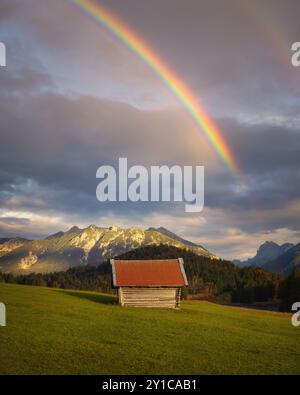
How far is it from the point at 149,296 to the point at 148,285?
185 cm

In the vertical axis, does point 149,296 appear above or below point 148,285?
below

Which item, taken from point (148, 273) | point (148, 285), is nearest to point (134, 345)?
point (148, 285)

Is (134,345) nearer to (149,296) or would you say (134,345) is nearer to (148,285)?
(148,285)

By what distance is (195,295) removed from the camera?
19112cm

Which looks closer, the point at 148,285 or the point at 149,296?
the point at 148,285

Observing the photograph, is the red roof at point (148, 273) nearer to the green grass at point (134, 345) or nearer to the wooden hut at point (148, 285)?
the wooden hut at point (148, 285)

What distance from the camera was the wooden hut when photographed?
178 feet

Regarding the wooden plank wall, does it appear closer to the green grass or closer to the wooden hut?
the wooden hut

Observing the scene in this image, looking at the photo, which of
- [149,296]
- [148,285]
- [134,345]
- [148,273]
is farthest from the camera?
[148,273]

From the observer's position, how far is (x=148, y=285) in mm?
53938

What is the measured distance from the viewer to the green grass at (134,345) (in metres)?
21.5

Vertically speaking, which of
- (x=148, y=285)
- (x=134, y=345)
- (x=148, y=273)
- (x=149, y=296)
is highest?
(x=148, y=273)

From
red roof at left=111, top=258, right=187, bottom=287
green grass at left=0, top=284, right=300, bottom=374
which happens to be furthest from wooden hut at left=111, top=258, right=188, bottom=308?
green grass at left=0, top=284, right=300, bottom=374
